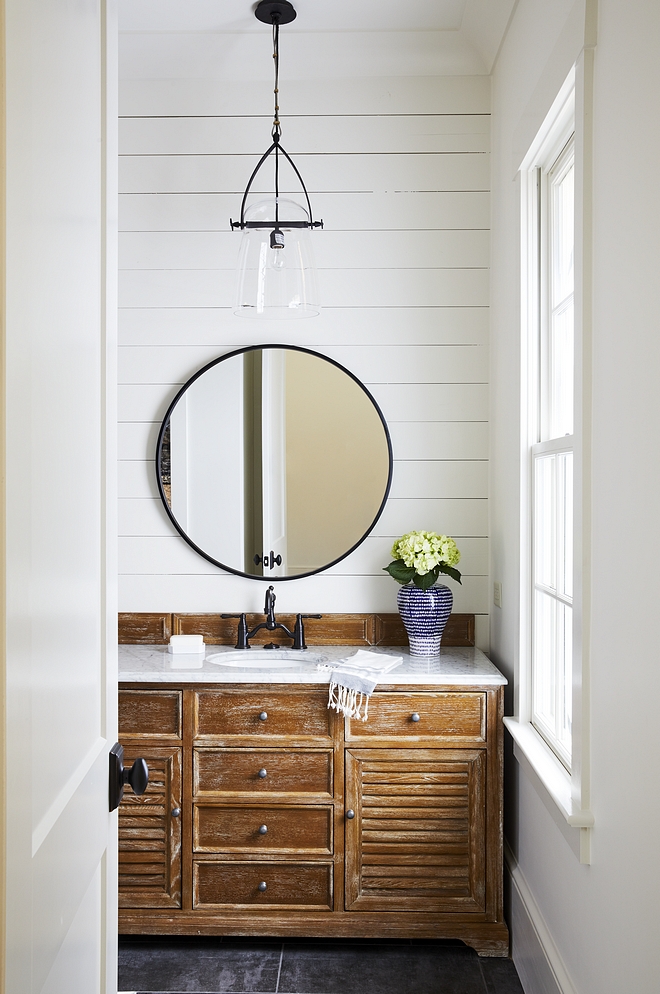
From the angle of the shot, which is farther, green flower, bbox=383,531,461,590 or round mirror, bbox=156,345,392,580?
round mirror, bbox=156,345,392,580

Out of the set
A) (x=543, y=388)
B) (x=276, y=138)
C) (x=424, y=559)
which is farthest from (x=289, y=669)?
(x=276, y=138)

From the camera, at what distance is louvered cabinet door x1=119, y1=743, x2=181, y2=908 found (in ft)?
7.91

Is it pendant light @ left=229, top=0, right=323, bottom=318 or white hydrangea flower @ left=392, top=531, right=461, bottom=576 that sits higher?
pendant light @ left=229, top=0, right=323, bottom=318

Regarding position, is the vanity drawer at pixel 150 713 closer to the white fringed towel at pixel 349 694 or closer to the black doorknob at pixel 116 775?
the white fringed towel at pixel 349 694

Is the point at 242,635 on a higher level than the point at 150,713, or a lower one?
higher

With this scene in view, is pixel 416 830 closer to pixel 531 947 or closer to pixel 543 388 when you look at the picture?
pixel 531 947

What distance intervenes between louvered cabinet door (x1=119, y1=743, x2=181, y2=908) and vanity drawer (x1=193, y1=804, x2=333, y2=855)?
9 centimetres

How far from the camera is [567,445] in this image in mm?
1955

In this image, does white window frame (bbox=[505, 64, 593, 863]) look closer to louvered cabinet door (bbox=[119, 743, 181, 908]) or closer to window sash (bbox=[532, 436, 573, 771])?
window sash (bbox=[532, 436, 573, 771])

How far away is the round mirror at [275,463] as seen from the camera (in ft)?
9.44

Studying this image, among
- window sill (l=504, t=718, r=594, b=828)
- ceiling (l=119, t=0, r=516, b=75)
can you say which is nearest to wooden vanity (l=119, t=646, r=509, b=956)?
window sill (l=504, t=718, r=594, b=828)
